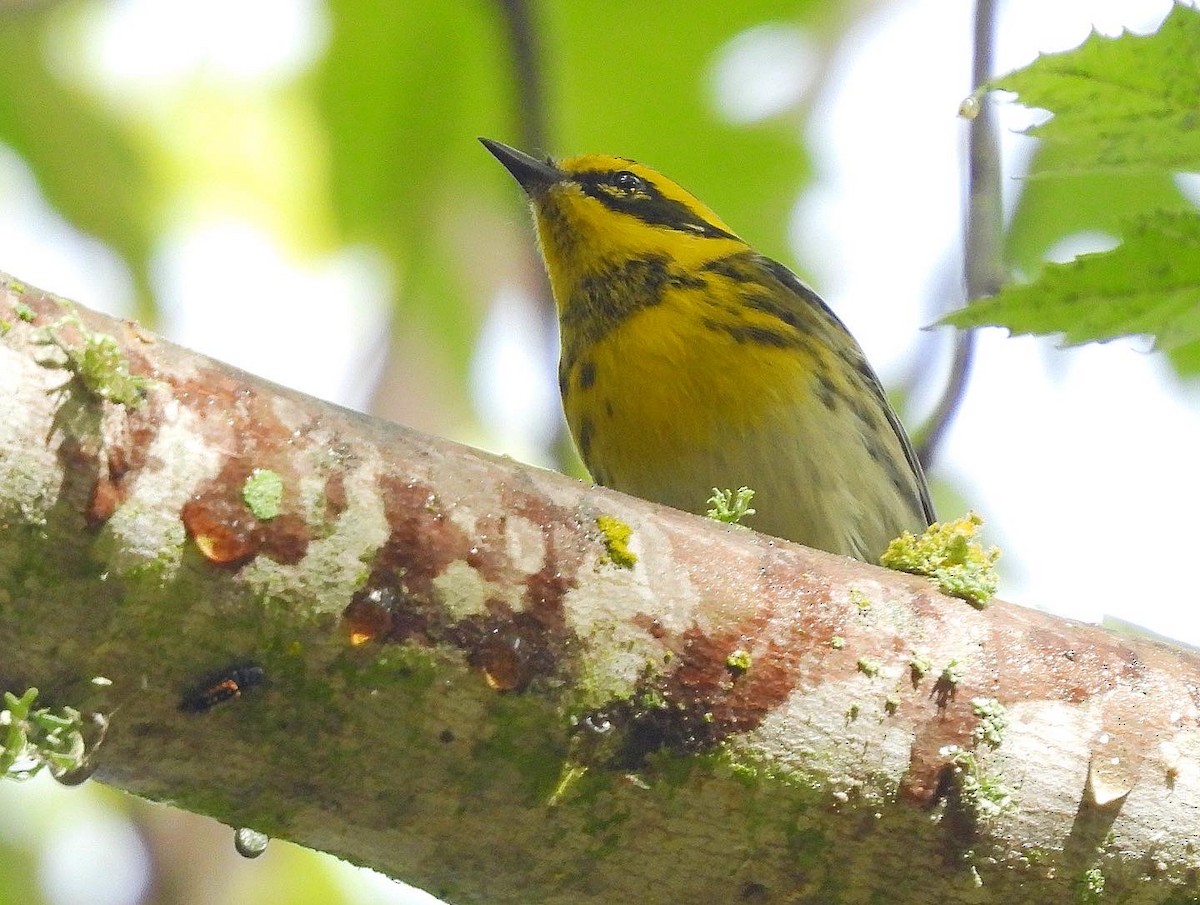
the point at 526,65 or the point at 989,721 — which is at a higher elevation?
the point at 526,65

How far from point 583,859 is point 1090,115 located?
57.1 inches

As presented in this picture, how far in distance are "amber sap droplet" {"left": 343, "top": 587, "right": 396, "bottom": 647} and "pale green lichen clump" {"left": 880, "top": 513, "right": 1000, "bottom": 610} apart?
111 centimetres

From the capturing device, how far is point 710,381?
13.8 ft

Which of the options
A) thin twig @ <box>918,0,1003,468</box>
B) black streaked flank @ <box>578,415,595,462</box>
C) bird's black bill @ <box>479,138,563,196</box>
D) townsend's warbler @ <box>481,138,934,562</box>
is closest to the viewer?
townsend's warbler @ <box>481,138,934,562</box>

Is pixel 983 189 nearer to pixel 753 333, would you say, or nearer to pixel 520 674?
pixel 753 333

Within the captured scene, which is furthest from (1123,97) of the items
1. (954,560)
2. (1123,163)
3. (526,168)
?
(526,168)

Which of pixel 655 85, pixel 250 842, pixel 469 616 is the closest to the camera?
pixel 469 616

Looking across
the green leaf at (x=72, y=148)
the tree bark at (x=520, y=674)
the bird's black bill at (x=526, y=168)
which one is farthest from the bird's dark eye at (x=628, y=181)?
the tree bark at (x=520, y=674)

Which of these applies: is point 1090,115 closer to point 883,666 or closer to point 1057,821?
point 883,666

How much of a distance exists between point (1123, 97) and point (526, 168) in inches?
117

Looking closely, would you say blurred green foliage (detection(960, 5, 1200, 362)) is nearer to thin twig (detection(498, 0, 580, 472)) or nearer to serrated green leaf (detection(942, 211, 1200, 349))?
serrated green leaf (detection(942, 211, 1200, 349))

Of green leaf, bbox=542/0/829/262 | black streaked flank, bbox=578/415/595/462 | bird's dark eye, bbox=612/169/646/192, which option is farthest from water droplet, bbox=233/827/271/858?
bird's dark eye, bbox=612/169/646/192

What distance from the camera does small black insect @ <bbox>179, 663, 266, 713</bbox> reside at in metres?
2.00

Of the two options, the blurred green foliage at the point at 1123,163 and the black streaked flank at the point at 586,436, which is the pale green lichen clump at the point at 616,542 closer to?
the blurred green foliage at the point at 1123,163
